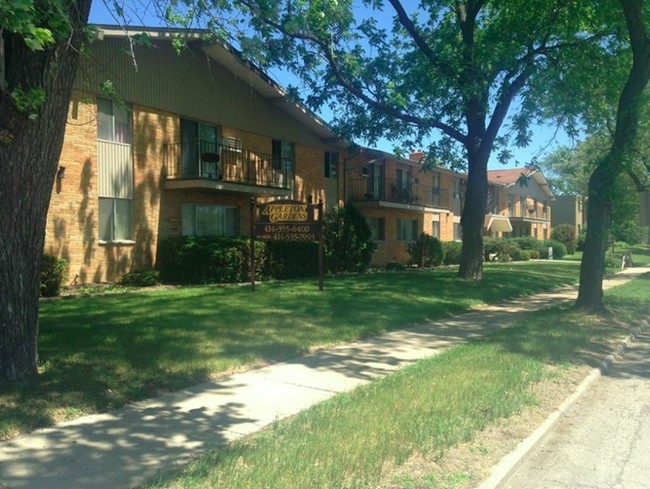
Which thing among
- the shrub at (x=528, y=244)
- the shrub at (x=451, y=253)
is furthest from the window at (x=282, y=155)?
the shrub at (x=528, y=244)

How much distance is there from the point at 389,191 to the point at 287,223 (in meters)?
16.6

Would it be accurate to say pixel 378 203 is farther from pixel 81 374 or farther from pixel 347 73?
pixel 81 374

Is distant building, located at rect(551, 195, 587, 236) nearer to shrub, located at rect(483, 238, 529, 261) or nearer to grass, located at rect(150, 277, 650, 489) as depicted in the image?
shrub, located at rect(483, 238, 529, 261)

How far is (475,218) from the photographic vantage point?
19328mm

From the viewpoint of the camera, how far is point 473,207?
1934 cm

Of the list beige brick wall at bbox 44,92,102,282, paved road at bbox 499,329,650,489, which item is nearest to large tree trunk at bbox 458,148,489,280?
beige brick wall at bbox 44,92,102,282

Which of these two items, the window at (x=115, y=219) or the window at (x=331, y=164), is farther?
the window at (x=331, y=164)

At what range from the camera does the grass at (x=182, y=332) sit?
5.89m

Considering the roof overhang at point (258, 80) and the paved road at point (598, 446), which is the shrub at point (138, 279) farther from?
the paved road at point (598, 446)

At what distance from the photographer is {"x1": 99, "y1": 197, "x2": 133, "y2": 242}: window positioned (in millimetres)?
17453

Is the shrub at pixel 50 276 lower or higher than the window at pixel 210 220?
lower

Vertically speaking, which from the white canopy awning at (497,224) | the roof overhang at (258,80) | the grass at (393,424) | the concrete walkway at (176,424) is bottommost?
the concrete walkway at (176,424)

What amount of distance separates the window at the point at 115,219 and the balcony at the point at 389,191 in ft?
41.4

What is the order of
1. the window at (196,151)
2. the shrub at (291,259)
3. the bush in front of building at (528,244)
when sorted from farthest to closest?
the bush in front of building at (528,244) → the shrub at (291,259) → the window at (196,151)
